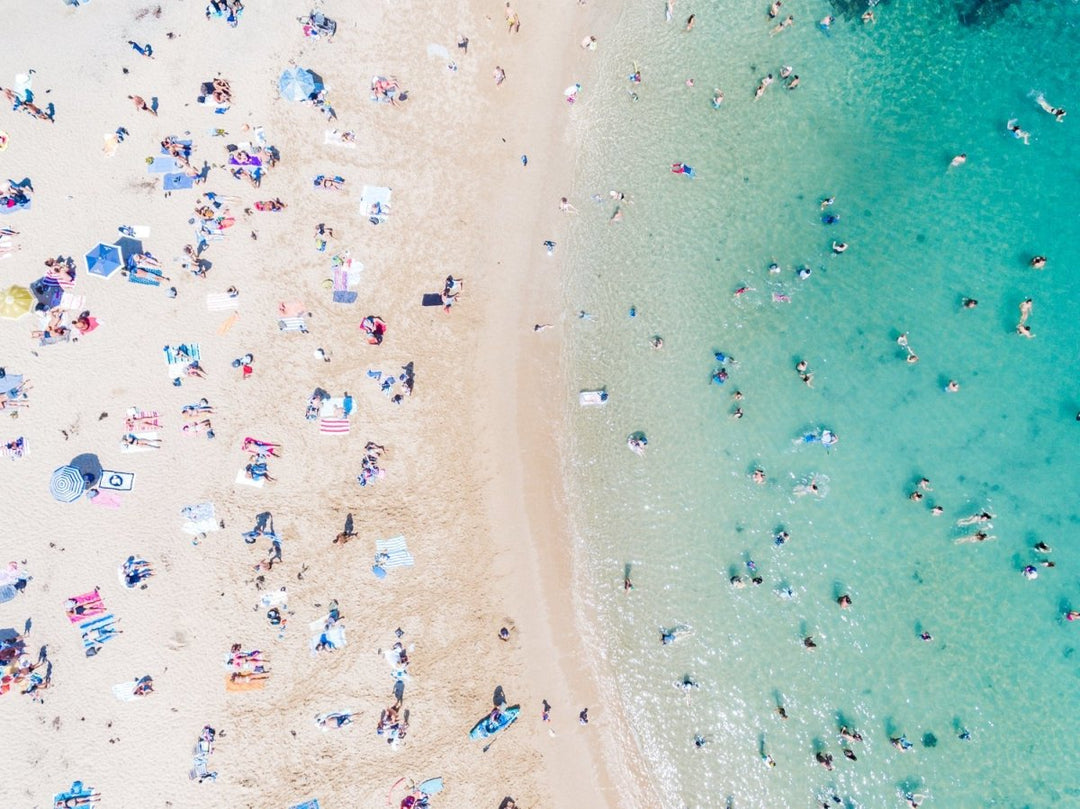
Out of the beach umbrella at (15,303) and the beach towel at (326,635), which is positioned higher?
the beach umbrella at (15,303)

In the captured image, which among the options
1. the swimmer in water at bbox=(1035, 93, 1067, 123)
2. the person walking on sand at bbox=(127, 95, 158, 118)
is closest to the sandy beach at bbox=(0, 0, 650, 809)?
the person walking on sand at bbox=(127, 95, 158, 118)

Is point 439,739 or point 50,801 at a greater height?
point 50,801

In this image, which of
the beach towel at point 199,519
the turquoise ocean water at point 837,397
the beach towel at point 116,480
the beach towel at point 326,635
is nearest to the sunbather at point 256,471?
the beach towel at point 199,519

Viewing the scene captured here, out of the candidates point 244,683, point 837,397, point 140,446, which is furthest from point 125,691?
point 837,397

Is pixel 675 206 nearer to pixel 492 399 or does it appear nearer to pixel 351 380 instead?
pixel 492 399

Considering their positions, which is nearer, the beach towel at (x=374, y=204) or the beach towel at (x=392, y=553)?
the beach towel at (x=392, y=553)

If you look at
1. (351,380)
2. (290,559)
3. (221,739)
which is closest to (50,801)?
(221,739)

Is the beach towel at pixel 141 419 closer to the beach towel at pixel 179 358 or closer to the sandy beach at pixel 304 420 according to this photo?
the sandy beach at pixel 304 420
